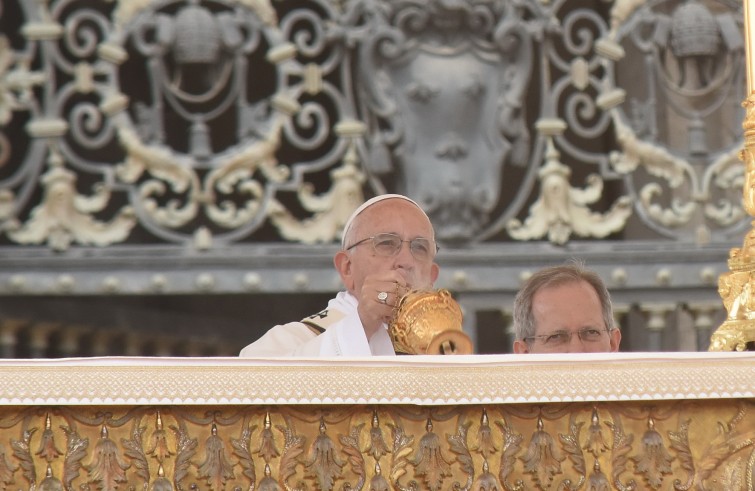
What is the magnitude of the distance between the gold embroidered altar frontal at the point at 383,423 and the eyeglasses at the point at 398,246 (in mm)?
1364

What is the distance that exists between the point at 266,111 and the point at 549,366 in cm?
374

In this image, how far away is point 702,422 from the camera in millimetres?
2805

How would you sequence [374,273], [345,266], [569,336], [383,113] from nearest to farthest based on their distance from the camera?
[569,336]
[374,273]
[345,266]
[383,113]

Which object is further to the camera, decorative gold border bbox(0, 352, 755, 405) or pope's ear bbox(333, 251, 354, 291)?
pope's ear bbox(333, 251, 354, 291)

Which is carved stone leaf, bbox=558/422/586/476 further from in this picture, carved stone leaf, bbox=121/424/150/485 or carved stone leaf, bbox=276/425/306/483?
carved stone leaf, bbox=121/424/150/485

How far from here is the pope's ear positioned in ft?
13.8

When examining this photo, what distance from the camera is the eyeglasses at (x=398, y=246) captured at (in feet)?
13.5

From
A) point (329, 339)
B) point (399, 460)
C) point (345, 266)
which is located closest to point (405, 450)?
point (399, 460)

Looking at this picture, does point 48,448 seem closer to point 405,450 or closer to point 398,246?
point 405,450

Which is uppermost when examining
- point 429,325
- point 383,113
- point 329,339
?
point 383,113

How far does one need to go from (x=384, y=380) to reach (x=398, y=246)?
145 centimetres

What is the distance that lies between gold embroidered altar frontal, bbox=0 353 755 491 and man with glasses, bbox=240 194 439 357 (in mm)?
1002

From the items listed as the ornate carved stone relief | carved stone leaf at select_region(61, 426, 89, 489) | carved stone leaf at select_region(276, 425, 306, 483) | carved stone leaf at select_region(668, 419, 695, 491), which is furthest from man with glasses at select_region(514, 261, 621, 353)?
the ornate carved stone relief

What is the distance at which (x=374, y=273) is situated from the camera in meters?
4.05
